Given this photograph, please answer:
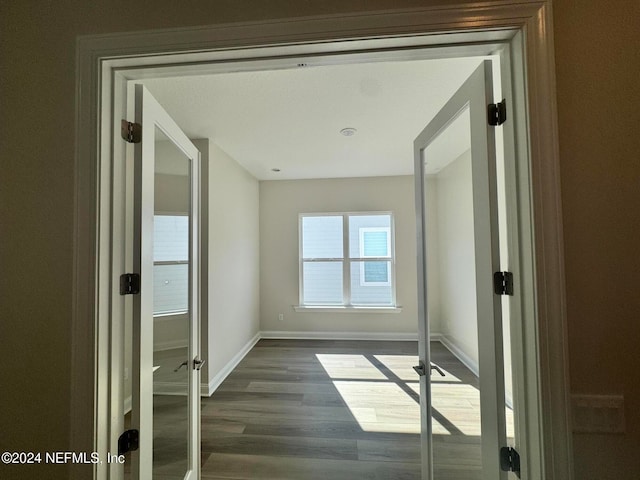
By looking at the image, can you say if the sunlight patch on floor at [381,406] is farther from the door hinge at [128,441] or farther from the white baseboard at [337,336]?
the door hinge at [128,441]

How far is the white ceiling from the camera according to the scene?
5.82 feet

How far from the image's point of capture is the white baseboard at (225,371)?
277 cm

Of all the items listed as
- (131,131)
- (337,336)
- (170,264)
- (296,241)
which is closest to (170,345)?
(170,264)

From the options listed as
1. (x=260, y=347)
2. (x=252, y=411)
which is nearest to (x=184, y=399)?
(x=252, y=411)

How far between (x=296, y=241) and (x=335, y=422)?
3011 millimetres

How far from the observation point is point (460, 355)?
1.59m

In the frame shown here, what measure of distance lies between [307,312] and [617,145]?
14.4 ft

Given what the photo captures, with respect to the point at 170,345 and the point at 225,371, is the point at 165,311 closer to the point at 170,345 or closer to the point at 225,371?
the point at 170,345

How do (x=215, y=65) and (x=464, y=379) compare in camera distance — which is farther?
(x=464, y=379)

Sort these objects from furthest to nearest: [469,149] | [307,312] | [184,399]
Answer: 1. [307,312]
2. [184,399]
3. [469,149]

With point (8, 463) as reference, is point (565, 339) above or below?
above

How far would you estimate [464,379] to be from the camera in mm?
1359

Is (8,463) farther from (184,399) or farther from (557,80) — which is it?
(557,80)

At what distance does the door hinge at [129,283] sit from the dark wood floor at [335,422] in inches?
54.2
